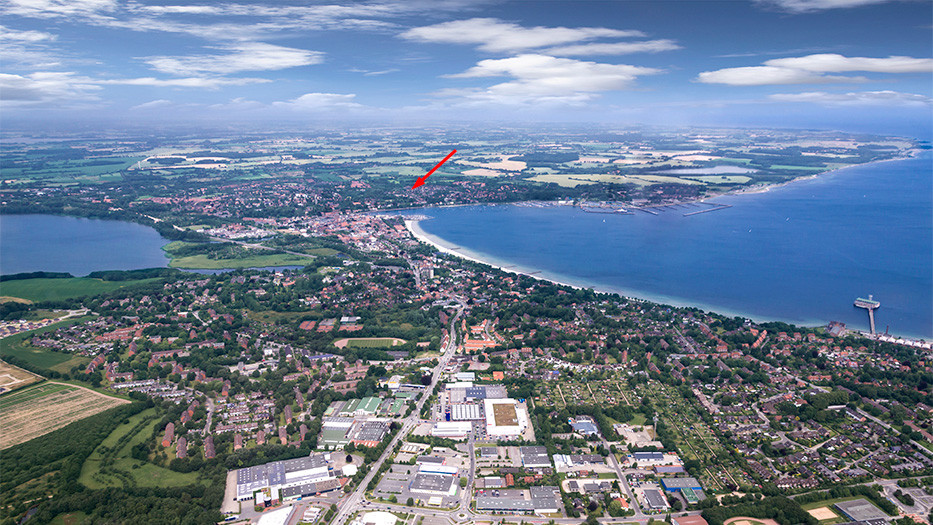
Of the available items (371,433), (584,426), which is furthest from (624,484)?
(371,433)

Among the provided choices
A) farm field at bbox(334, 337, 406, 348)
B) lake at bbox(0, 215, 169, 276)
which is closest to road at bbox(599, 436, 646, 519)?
farm field at bbox(334, 337, 406, 348)

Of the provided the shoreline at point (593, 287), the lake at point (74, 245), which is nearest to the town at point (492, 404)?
→ the shoreline at point (593, 287)

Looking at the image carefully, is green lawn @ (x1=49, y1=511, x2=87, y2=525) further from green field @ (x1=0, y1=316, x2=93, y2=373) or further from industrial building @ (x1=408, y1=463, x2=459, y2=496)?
green field @ (x1=0, y1=316, x2=93, y2=373)

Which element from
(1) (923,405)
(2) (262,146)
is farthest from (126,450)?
(2) (262,146)

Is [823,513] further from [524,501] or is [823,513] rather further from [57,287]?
[57,287]

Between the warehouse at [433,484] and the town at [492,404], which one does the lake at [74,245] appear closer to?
the town at [492,404]

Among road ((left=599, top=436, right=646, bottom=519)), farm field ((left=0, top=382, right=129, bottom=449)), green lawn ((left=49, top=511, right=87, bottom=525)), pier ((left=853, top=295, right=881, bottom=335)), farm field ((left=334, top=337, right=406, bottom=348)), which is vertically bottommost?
road ((left=599, top=436, right=646, bottom=519))
